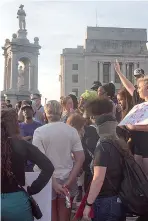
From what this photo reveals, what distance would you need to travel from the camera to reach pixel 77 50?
65.2 m

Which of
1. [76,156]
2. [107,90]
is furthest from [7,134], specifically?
[107,90]

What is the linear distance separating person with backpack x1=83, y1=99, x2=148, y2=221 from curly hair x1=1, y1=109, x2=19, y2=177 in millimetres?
843

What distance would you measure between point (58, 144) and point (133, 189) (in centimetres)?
141

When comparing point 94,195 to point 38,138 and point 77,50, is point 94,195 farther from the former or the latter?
point 77,50

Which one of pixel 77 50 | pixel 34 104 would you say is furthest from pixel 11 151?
pixel 77 50

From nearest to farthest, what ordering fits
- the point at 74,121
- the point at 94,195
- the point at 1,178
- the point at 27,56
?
the point at 1,178 < the point at 94,195 < the point at 74,121 < the point at 27,56

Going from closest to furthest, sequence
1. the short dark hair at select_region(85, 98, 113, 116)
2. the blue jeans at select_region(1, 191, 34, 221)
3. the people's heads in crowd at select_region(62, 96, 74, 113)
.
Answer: the blue jeans at select_region(1, 191, 34, 221) < the short dark hair at select_region(85, 98, 113, 116) < the people's heads in crowd at select_region(62, 96, 74, 113)

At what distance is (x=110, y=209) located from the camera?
13.3 feet

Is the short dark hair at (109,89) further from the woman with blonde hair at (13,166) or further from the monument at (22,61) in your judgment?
the monument at (22,61)

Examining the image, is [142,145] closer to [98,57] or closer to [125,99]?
[125,99]

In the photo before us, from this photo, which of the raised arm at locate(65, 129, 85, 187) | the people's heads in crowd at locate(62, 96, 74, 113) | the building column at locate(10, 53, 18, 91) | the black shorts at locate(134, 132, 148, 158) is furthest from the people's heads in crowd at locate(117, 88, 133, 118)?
the building column at locate(10, 53, 18, 91)

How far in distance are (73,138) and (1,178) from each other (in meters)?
1.63

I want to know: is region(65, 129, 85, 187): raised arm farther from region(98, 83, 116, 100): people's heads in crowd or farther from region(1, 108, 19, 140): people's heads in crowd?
region(98, 83, 116, 100): people's heads in crowd

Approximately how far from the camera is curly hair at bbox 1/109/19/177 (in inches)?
145
